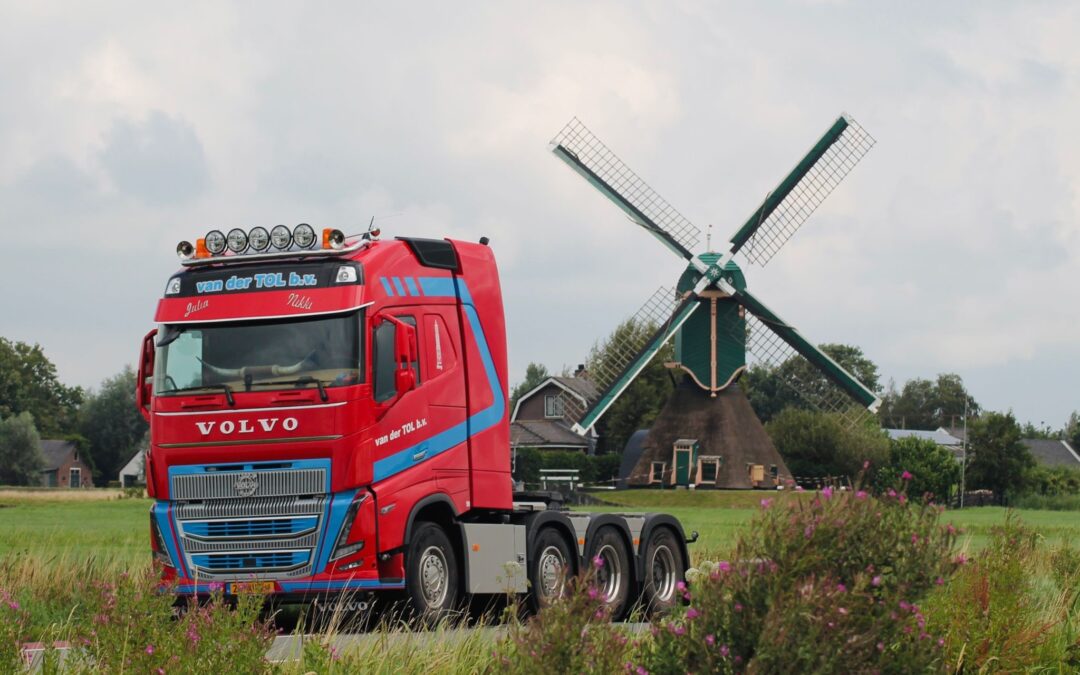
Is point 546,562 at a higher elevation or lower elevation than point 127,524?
lower

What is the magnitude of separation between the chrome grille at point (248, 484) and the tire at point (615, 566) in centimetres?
412

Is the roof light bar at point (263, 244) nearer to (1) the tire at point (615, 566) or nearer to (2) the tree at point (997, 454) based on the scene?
(1) the tire at point (615, 566)

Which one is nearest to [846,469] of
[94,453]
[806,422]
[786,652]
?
[806,422]

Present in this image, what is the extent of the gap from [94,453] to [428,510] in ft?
347

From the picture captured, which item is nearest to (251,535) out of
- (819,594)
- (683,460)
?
(819,594)

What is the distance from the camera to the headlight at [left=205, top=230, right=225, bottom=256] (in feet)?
51.0

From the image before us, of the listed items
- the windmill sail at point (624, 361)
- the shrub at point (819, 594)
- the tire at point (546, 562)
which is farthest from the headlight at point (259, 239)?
the windmill sail at point (624, 361)

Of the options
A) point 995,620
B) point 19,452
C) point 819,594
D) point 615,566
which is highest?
point 19,452

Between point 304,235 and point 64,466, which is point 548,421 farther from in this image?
point 304,235

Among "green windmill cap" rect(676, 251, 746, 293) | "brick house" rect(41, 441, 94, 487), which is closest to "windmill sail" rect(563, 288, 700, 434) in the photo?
"green windmill cap" rect(676, 251, 746, 293)

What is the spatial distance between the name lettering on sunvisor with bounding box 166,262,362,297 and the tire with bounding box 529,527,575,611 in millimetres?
3814

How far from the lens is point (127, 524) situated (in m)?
38.5

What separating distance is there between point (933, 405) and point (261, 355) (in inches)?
6177

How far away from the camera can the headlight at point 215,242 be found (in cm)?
1555
